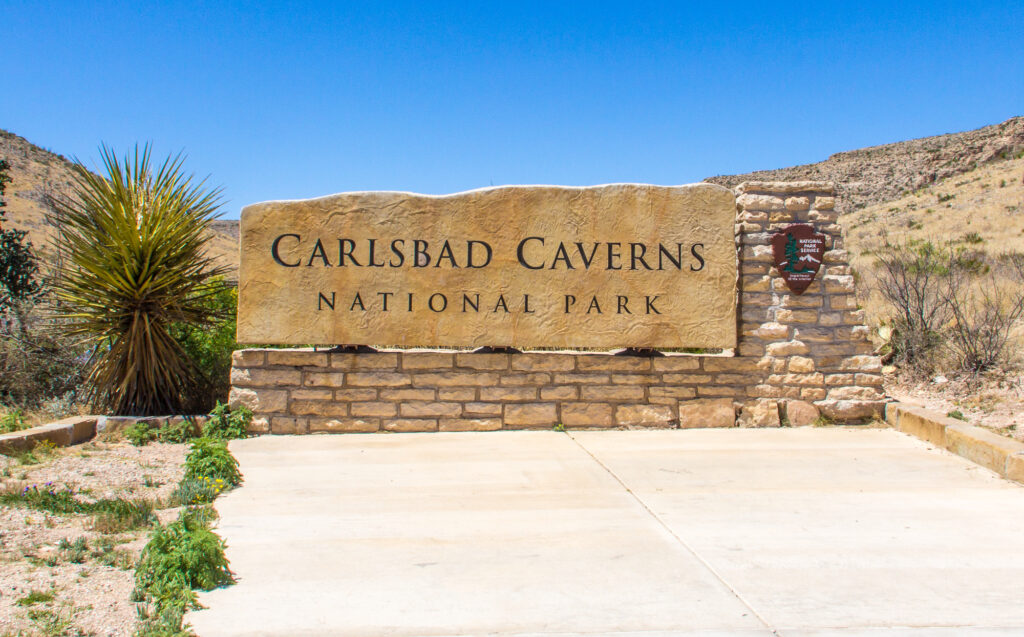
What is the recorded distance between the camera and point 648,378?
8.20m

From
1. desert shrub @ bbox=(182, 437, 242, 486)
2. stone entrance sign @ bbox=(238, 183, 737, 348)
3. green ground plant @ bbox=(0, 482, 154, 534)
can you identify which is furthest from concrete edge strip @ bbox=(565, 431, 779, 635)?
green ground plant @ bbox=(0, 482, 154, 534)

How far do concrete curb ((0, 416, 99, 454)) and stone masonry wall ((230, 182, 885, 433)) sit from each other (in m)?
1.40

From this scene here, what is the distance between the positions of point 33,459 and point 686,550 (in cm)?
525

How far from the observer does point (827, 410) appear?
324 inches

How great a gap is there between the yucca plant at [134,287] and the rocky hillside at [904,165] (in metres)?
39.3

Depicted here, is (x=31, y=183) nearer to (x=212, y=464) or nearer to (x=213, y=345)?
A: (x=213, y=345)

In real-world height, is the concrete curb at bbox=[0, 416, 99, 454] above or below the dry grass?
below

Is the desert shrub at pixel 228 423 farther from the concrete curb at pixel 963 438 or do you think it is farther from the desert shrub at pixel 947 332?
the desert shrub at pixel 947 332

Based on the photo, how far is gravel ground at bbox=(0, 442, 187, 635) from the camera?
11.1ft

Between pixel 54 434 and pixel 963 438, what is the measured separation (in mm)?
8141

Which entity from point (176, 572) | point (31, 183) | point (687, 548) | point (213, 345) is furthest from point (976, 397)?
point (31, 183)

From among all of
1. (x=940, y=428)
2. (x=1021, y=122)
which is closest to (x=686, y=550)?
(x=940, y=428)

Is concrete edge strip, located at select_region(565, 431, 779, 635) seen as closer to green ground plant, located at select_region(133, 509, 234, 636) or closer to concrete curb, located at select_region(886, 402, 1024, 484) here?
green ground plant, located at select_region(133, 509, 234, 636)

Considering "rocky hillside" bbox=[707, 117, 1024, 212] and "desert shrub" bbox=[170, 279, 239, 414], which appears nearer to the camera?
"desert shrub" bbox=[170, 279, 239, 414]
